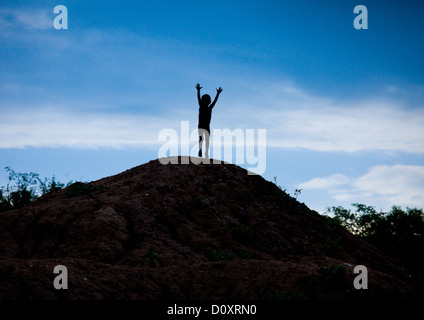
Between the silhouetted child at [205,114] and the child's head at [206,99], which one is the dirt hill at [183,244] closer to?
the silhouetted child at [205,114]

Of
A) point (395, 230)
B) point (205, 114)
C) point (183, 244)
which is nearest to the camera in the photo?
point (183, 244)

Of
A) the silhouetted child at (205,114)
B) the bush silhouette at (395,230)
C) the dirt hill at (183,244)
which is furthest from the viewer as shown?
the bush silhouette at (395,230)

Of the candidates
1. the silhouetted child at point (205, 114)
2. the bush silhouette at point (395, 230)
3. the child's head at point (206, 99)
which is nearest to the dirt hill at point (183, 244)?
the silhouetted child at point (205, 114)

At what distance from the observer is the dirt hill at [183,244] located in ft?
23.7

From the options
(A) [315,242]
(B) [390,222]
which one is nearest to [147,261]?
(A) [315,242]

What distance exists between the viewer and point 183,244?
34.0ft

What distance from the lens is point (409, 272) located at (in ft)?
46.1

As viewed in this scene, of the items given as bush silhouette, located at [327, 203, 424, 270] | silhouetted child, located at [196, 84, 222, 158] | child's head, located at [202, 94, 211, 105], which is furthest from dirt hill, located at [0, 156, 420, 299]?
bush silhouette, located at [327, 203, 424, 270]

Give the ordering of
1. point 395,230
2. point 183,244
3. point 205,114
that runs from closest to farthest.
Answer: point 183,244 < point 205,114 < point 395,230

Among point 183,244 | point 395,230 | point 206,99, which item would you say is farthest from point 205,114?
point 395,230

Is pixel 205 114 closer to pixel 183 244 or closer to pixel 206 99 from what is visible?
pixel 206 99

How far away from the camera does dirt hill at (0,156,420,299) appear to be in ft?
23.7

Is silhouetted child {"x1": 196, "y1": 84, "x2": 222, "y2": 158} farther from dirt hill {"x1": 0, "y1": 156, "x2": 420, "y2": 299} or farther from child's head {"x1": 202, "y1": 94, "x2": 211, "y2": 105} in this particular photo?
dirt hill {"x1": 0, "y1": 156, "x2": 420, "y2": 299}
